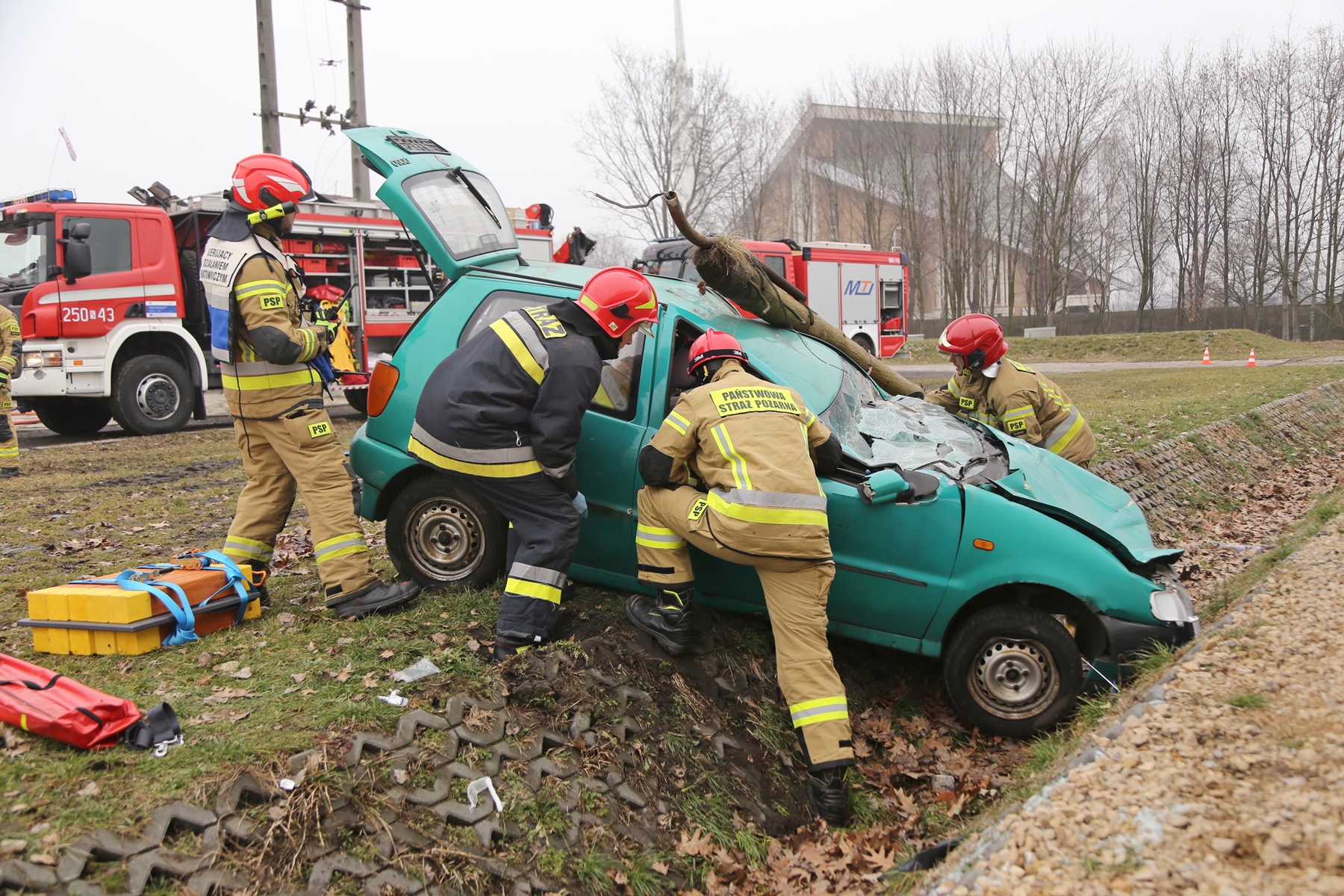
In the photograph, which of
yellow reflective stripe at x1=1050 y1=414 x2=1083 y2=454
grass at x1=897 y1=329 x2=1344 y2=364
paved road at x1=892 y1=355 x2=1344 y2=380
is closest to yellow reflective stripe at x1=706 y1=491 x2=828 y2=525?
yellow reflective stripe at x1=1050 y1=414 x2=1083 y2=454

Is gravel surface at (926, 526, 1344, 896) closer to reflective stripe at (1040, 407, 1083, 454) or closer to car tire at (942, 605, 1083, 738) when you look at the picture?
car tire at (942, 605, 1083, 738)

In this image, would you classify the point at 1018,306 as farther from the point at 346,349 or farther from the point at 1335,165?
the point at 346,349

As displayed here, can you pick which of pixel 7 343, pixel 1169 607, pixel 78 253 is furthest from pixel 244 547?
pixel 78 253

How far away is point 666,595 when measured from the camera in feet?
13.2

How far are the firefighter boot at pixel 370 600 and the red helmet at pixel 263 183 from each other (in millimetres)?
1984

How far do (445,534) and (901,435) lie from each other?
242 cm

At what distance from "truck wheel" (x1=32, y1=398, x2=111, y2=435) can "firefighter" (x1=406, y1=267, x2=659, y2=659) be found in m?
10.5

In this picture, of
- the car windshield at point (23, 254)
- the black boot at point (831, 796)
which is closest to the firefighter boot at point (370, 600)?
the black boot at point (831, 796)

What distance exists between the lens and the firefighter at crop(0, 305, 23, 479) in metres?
8.77

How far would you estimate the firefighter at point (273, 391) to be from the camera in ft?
14.1

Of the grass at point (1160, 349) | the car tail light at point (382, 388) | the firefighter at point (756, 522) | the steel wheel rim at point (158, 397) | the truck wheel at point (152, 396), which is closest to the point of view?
the firefighter at point (756, 522)

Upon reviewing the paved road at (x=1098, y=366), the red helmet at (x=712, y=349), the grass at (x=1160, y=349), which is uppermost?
the grass at (x=1160, y=349)

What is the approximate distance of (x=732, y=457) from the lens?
3754 millimetres

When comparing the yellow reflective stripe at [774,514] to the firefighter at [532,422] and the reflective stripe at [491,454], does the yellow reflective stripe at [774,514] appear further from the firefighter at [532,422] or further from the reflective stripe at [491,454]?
the reflective stripe at [491,454]
